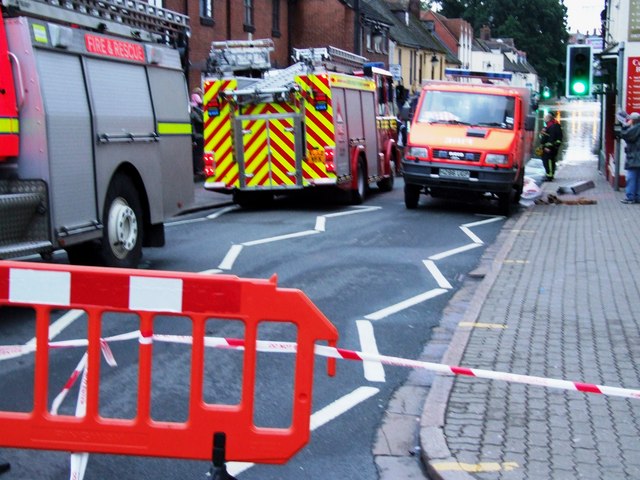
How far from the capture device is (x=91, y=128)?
9531 millimetres

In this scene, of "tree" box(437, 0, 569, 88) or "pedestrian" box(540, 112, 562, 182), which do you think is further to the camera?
"tree" box(437, 0, 569, 88)

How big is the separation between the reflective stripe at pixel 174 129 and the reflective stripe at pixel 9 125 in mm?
3072

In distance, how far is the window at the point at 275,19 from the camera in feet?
121

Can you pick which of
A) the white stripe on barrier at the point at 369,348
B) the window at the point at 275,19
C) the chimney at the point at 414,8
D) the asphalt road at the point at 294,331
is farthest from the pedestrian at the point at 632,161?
the chimney at the point at 414,8

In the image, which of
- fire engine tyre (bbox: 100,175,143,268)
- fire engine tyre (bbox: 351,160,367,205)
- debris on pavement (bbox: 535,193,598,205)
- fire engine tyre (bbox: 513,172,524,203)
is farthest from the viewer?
debris on pavement (bbox: 535,193,598,205)

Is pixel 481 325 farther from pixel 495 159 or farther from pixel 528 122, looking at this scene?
pixel 528 122

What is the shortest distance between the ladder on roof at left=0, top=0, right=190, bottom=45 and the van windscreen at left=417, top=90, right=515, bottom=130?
755cm

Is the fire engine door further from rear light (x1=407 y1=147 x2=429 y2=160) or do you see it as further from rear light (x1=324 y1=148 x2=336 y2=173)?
rear light (x1=407 y1=147 x2=429 y2=160)

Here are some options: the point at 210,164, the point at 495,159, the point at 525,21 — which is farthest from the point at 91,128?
the point at 525,21

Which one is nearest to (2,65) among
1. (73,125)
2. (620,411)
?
(73,125)

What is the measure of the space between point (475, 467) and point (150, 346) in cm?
172

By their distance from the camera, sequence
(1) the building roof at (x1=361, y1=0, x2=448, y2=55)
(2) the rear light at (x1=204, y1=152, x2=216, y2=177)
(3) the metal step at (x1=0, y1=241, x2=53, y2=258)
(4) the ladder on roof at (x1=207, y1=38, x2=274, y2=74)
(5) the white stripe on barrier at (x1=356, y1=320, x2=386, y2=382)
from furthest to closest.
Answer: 1. (1) the building roof at (x1=361, y1=0, x2=448, y2=55)
2. (4) the ladder on roof at (x1=207, y1=38, x2=274, y2=74)
3. (2) the rear light at (x1=204, y1=152, x2=216, y2=177)
4. (3) the metal step at (x1=0, y1=241, x2=53, y2=258)
5. (5) the white stripe on barrier at (x1=356, y1=320, x2=386, y2=382)

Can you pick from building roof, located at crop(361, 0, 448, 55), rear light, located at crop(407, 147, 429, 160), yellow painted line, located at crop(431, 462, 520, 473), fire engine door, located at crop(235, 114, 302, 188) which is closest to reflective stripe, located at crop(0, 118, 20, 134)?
yellow painted line, located at crop(431, 462, 520, 473)

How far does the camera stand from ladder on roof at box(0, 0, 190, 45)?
29.2 ft
